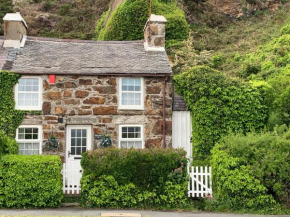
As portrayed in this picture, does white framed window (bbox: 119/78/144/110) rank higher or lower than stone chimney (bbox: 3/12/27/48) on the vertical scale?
lower

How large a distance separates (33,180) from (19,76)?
5.58m

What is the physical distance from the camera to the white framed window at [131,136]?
1738 cm

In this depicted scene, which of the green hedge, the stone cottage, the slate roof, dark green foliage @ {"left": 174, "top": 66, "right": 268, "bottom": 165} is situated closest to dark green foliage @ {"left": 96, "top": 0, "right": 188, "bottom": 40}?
the slate roof

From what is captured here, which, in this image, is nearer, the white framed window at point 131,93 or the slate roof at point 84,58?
the slate roof at point 84,58

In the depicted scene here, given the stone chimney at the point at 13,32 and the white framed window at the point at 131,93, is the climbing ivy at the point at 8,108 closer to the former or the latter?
the stone chimney at the point at 13,32

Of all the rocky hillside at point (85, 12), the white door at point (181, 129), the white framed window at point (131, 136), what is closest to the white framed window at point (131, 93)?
the white framed window at point (131, 136)

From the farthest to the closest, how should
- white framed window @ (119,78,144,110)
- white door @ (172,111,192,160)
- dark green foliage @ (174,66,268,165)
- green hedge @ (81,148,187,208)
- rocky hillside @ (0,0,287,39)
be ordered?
rocky hillside @ (0,0,287,39) < white door @ (172,111,192,160) < white framed window @ (119,78,144,110) < dark green foliage @ (174,66,268,165) < green hedge @ (81,148,187,208)

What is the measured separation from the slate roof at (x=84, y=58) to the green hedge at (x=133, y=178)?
4.93 meters

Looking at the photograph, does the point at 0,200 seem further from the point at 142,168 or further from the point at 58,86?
the point at 58,86

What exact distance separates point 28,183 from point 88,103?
5.13 m

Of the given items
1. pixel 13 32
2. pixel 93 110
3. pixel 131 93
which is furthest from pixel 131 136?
pixel 13 32

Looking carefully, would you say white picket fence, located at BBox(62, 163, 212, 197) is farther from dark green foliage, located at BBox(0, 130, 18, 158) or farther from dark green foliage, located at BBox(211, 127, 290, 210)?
dark green foliage, located at BBox(0, 130, 18, 158)

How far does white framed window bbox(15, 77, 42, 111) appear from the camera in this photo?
17.0 metres

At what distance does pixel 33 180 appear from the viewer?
1308 centimetres
